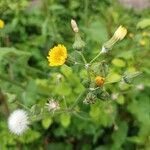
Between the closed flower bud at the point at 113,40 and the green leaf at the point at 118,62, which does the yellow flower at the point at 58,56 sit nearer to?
the closed flower bud at the point at 113,40

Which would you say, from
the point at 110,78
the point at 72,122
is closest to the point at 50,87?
the point at 72,122

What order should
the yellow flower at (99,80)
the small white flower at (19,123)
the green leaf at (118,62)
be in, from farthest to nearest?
the green leaf at (118,62) → the small white flower at (19,123) → the yellow flower at (99,80)

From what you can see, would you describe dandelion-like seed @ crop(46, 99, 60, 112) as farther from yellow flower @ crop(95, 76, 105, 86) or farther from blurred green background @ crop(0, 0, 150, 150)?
yellow flower @ crop(95, 76, 105, 86)

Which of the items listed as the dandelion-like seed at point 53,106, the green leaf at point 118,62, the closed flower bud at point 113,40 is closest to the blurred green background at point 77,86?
the green leaf at point 118,62

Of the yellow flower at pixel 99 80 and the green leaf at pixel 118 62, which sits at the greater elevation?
the green leaf at pixel 118 62

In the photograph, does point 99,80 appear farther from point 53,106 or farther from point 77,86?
point 77,86

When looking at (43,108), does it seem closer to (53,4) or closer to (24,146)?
(24,146)

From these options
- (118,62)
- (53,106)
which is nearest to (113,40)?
(53,106)

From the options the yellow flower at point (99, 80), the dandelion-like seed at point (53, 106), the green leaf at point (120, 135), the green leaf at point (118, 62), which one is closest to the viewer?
the yellow flower at point (99, 80)
